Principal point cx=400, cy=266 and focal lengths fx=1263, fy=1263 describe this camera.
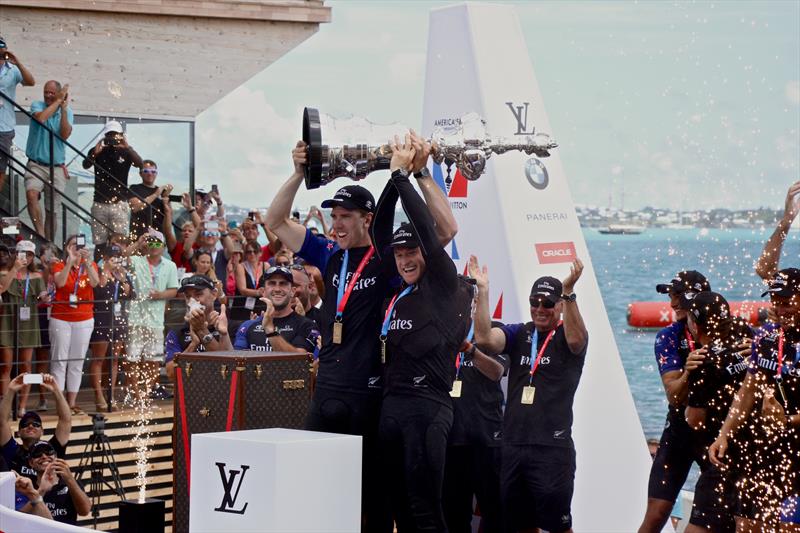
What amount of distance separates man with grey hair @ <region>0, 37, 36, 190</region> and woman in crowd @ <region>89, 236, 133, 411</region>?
148cm

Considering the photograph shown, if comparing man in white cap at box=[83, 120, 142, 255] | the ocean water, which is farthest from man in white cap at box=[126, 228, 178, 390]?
the ocean water

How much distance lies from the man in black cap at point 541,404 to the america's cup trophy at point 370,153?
1162 millimetres

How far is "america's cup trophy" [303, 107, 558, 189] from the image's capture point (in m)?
5.16

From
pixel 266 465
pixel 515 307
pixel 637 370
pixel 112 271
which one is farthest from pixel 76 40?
pixel 637 370

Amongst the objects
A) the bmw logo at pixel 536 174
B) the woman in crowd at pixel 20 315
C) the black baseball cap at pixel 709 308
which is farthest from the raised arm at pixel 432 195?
the woman in crowd at pixel 20 315

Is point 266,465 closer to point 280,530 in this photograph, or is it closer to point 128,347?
point 280,530

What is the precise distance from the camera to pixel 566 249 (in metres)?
7.98

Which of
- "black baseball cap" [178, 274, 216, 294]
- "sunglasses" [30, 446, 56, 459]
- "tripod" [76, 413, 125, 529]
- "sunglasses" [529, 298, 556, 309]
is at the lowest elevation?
"tripod" [76, 413, 125, 529]

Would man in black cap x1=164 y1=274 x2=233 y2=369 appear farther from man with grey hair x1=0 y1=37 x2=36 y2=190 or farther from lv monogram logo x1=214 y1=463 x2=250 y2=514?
man with grey hair x1=0 y1=37 x2=36 y2=190

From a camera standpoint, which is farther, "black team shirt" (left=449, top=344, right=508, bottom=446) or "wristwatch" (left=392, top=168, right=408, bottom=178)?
"black team shirt" (left=449, top=344, right=508, bottom=446)

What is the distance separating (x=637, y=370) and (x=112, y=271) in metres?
35.1

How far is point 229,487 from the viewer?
167 inches

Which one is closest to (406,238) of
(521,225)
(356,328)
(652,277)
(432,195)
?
(432,195)

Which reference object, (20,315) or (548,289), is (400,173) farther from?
(20,315)
